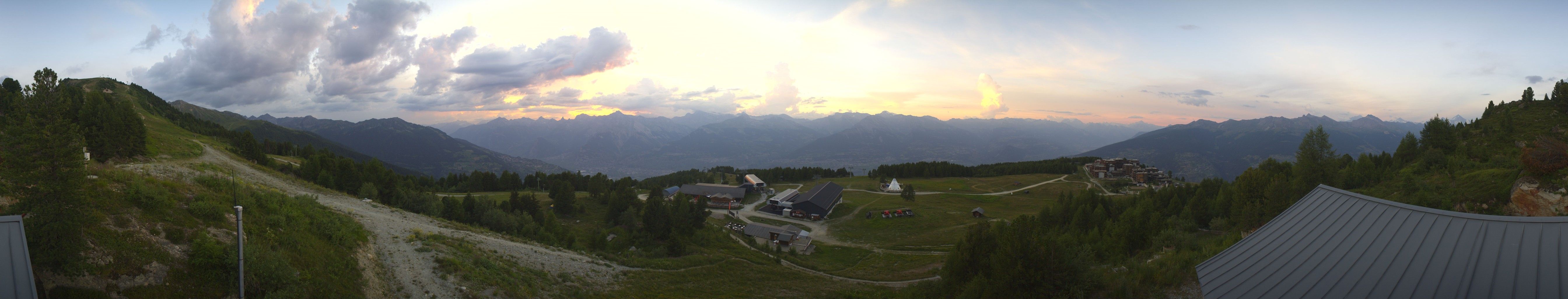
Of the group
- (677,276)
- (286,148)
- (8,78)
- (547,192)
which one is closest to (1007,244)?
(677,276)

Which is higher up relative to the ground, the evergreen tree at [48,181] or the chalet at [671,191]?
the evergreen tree at [48,181]

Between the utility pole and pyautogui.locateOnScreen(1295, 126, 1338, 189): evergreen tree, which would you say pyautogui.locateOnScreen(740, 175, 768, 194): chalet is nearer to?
pyautogui.locateOnScreen(1295, 126, 1338, 189): evergreen tree

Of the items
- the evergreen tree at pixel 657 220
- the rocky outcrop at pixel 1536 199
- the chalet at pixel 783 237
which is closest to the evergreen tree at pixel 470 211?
the evergreen tree at pixel 657 220

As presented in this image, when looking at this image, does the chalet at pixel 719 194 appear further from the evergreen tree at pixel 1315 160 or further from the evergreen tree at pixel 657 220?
the evergreen tree at pixel 1315 160

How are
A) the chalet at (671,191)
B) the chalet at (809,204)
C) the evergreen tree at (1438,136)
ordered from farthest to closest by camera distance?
the chalet at (671,191) → the chalet at (809,204) → the evergreen tree at (1438,136)

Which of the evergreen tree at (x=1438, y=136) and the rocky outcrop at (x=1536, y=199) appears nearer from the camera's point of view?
the rocky outcrop at (x=1536, y=199)

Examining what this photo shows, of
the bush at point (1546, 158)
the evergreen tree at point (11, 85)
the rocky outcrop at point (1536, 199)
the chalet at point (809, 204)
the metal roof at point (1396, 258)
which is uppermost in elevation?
the evergreen tree at point (11, 85)
